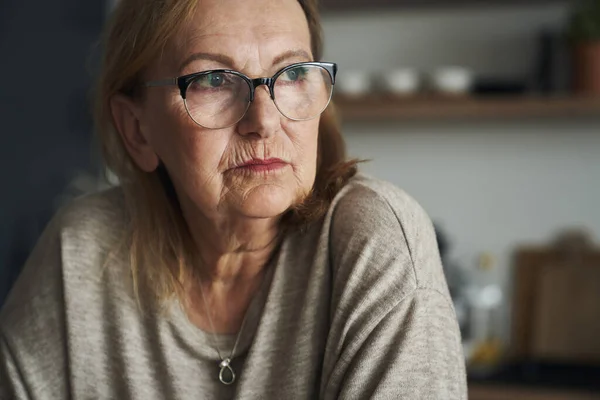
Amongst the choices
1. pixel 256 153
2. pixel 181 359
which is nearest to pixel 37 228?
pixel 181 359

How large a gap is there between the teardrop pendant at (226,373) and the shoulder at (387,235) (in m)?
0.27

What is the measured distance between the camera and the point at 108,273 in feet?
4.64

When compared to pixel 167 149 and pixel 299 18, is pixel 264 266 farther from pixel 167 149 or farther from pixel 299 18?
pixel 299 18

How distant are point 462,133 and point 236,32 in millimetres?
1896

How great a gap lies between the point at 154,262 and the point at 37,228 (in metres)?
1.68

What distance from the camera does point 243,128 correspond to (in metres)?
1.20

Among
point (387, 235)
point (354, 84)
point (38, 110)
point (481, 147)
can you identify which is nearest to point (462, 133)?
point (481, 147)

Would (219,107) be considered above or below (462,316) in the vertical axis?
above

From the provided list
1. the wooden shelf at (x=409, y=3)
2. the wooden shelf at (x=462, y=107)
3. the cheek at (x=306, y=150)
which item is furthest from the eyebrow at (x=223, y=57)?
the wooden shelf at (x=409, y=3)

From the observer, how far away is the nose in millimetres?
1183

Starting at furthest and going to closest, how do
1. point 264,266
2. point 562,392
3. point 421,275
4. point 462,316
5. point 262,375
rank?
point 462,316 < point 562,392 < point 264,266 < point 262,375 < point 421,275

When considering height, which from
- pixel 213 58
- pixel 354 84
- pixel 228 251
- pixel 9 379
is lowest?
pixel 9 379

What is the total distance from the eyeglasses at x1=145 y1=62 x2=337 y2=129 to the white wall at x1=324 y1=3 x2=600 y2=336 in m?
1.81

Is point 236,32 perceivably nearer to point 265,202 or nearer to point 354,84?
point 265,202
